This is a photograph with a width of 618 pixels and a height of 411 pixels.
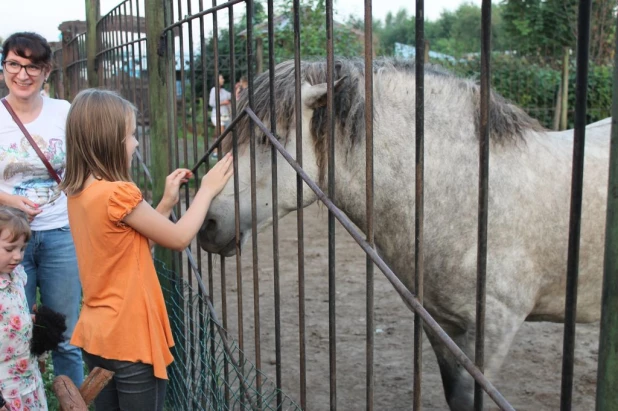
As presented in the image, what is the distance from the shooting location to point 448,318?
7.98 ft

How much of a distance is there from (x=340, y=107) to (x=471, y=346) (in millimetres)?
1006

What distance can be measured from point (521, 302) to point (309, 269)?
13.3ft

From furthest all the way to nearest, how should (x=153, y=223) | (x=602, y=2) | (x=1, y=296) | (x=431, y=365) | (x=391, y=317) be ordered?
(x=602, y=2) < (x=391, y=317) < (x=431, y=365) < (x=1, y=296) < (x=153, y=223)

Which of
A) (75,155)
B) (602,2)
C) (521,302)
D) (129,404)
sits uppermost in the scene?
(602,2)

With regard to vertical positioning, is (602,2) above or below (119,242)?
above

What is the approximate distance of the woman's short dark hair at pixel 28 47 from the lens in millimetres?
2631

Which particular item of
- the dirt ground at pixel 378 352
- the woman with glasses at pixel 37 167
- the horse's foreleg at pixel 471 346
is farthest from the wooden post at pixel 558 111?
the woman with glasses at pixel 37 167

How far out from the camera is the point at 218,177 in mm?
2264

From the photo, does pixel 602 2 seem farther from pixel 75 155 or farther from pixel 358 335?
pixel 75 155

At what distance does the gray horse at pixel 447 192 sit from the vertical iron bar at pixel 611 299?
1.28 metres

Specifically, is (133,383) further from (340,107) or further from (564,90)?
(564,90)

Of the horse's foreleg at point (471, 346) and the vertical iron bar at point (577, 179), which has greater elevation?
the vertical iron bar at point (577, 179)

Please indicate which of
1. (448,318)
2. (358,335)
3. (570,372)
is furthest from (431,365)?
(570,372)

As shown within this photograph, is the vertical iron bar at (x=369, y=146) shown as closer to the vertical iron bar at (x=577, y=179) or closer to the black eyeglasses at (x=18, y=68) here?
the vertical iron bar at (x=577, y=179)
